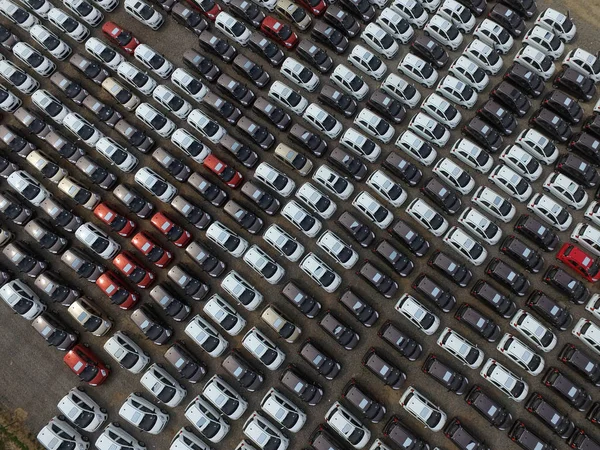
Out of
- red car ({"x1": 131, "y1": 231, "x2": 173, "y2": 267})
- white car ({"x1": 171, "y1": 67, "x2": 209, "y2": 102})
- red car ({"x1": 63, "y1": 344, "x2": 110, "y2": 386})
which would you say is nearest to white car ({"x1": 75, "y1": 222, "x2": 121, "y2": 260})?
red car ({"x1": 131, "y1": 231, "x2": 173, "y2": 267})

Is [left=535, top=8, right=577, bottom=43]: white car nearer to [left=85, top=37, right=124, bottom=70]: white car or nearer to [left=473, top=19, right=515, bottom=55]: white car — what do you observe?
[left=473, top=19, right=515, bottom=55]: white car

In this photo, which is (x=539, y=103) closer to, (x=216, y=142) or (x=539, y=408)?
(x=539, y=408)

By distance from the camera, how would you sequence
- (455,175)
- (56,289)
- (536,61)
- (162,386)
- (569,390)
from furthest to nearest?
(536,61) < (56,289) < (455,175) < (162,386) < (569,390)

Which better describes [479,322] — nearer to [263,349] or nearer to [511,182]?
[511,182]

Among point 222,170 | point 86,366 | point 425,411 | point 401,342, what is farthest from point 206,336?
point 425,411

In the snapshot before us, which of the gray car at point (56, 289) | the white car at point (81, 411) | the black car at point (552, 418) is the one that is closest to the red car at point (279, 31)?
the gray car at point (56, 289)

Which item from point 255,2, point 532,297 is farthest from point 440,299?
point 255,2
